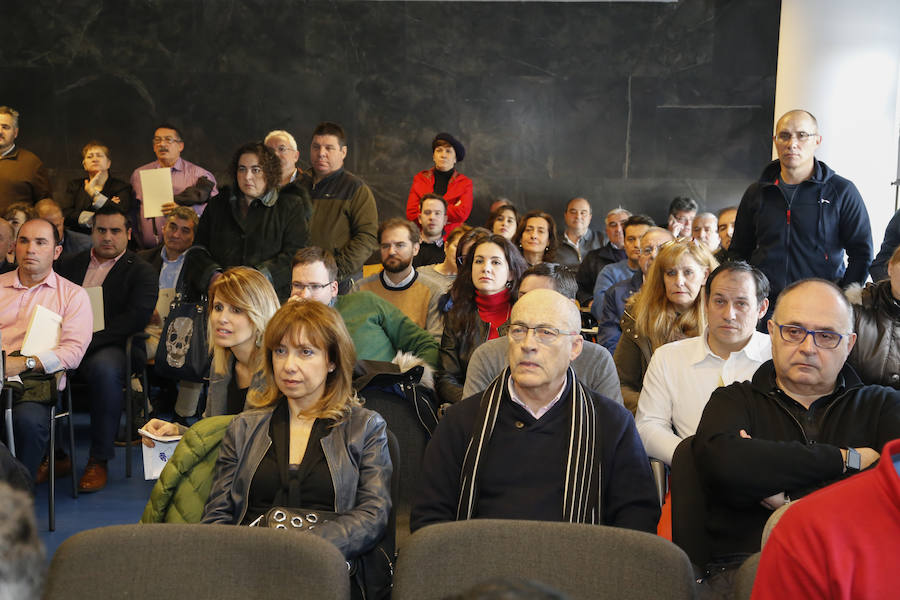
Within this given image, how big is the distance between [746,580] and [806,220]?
3064 mm

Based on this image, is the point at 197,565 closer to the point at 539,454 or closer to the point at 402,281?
the point at 539,454

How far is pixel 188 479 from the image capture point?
2.44 meters

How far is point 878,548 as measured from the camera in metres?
1.15

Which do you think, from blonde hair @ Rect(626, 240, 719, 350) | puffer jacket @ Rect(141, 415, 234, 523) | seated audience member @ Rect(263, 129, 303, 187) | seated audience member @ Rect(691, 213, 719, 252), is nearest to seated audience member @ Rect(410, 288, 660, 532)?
puffer jacket @ Rect(141, 415, 234, 523)

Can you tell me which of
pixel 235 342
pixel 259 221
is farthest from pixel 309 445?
pixel 259 221

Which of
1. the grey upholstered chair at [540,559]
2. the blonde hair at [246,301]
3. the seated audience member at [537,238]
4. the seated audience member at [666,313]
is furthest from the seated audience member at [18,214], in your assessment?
the grey upholstered chair at [540,559]

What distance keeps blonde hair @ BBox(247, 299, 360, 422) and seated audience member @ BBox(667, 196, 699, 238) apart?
5.70 m

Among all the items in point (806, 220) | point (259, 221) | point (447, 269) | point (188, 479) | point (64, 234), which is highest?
point (806, 220)

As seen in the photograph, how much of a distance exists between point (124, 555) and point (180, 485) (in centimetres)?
84

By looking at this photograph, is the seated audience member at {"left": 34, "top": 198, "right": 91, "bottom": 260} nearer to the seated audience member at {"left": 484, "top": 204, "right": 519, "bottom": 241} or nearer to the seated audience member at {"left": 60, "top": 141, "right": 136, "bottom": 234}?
the seated audience member at {"left": 60, "top": 141, "right": 136, "bottom": 234}

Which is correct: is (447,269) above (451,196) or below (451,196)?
below

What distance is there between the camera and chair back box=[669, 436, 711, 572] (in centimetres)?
218

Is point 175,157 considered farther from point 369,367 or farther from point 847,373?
point 847,373

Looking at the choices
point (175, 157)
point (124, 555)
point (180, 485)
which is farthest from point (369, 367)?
point (175, 157)
